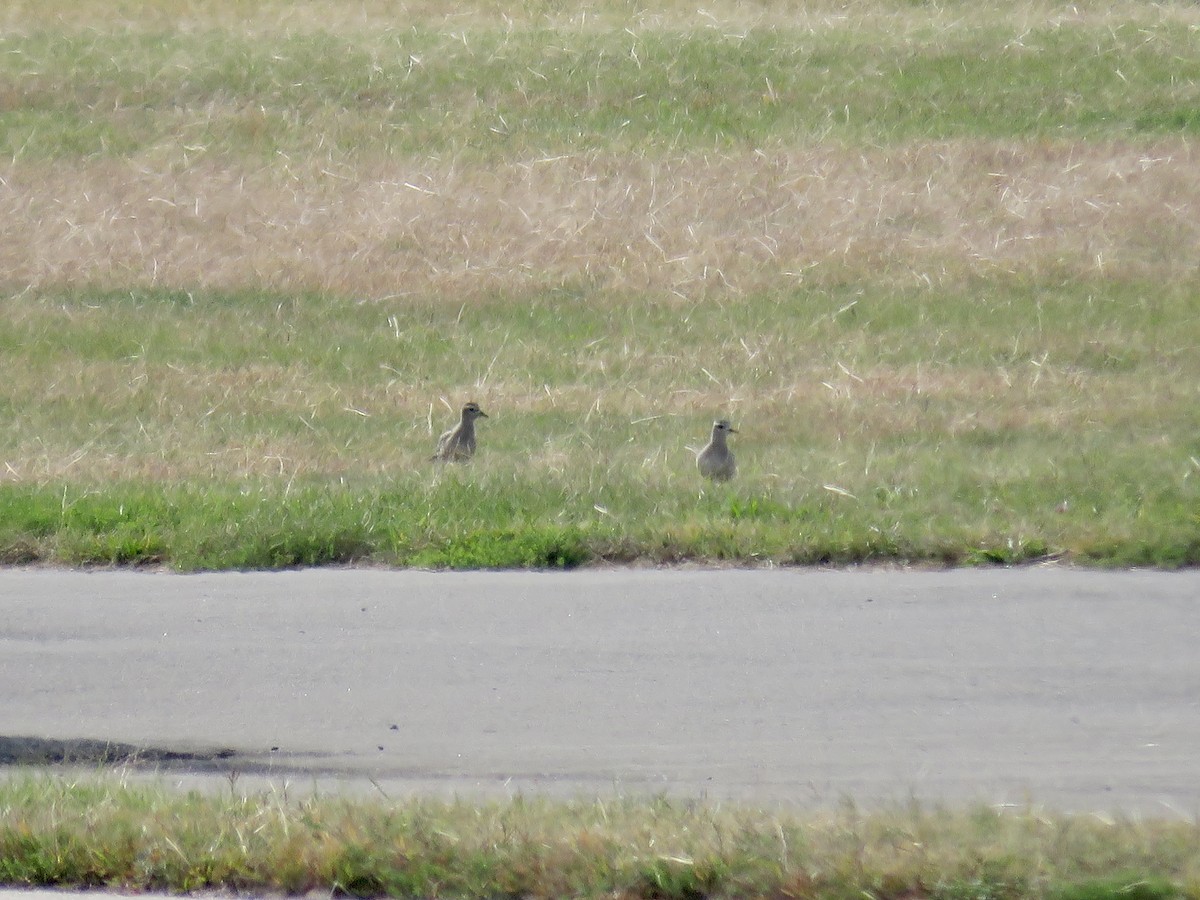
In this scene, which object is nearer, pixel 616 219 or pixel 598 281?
pixel 598 281

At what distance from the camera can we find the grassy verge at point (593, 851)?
196 inches

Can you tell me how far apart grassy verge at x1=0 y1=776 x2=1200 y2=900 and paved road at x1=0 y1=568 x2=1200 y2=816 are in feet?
1.93

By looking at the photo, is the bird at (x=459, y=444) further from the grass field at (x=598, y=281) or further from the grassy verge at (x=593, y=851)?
the grassy verge at (x=593, y=851)

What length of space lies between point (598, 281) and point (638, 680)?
9.46m

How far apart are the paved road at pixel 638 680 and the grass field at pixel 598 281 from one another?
1.72 ft

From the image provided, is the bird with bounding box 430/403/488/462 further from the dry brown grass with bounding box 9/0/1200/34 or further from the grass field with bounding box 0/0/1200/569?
the dry brown grass with bounding box 9/0/1200/34

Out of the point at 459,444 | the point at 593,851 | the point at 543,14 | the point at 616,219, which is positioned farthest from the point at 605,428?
the point at 543,14

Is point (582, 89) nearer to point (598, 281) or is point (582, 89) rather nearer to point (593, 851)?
point (598, 281)

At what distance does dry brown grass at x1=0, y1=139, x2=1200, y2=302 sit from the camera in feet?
54.6

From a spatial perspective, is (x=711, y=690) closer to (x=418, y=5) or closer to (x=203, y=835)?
(x=203, y=835)

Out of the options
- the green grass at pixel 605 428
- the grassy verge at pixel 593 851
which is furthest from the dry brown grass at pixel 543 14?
the grassy verge at pixel 593 851

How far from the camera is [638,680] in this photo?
7.46 meters

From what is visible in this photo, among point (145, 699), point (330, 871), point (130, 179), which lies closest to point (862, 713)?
point (330, 871)

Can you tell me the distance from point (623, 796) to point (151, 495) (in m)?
5.25
